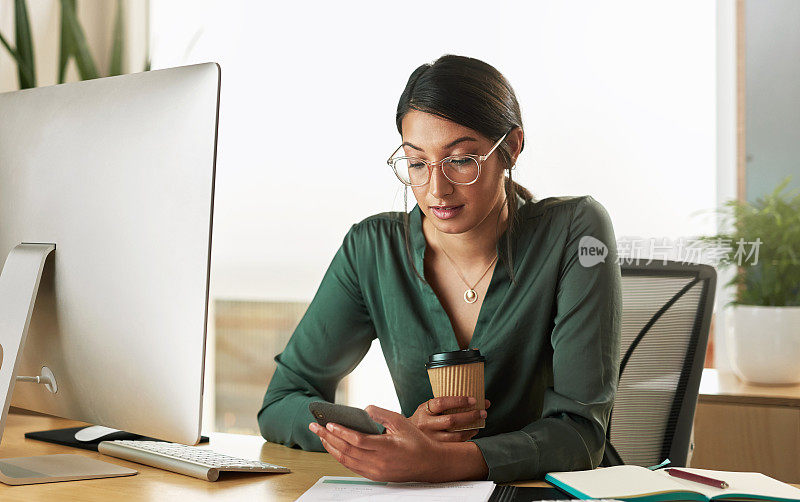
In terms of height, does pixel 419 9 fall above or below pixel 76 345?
above

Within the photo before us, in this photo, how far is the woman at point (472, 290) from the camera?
1341mm

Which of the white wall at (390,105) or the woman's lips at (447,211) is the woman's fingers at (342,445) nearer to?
the woman's lips at (447,211)

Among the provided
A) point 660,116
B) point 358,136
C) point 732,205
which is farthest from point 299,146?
point 732,205

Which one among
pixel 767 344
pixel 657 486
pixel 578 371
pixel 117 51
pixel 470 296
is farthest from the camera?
pixel 117 51

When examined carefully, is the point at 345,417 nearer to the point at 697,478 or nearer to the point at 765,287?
the point at 697,478

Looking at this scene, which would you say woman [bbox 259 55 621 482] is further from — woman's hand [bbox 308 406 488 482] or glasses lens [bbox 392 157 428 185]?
woman's hand [bbox 308 406 488 482]

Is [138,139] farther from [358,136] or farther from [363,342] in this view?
[358,136]

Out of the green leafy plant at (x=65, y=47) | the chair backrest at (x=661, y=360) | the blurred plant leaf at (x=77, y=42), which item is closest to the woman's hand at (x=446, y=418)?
the chair backrest at (x=661, y=360)

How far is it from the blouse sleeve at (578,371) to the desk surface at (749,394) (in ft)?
3.13

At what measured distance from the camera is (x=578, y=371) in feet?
4.30

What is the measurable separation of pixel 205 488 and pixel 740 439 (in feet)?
5.66

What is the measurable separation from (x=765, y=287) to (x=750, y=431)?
474mm

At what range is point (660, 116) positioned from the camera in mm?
2789

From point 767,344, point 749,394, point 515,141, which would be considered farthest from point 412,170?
point 767,344
